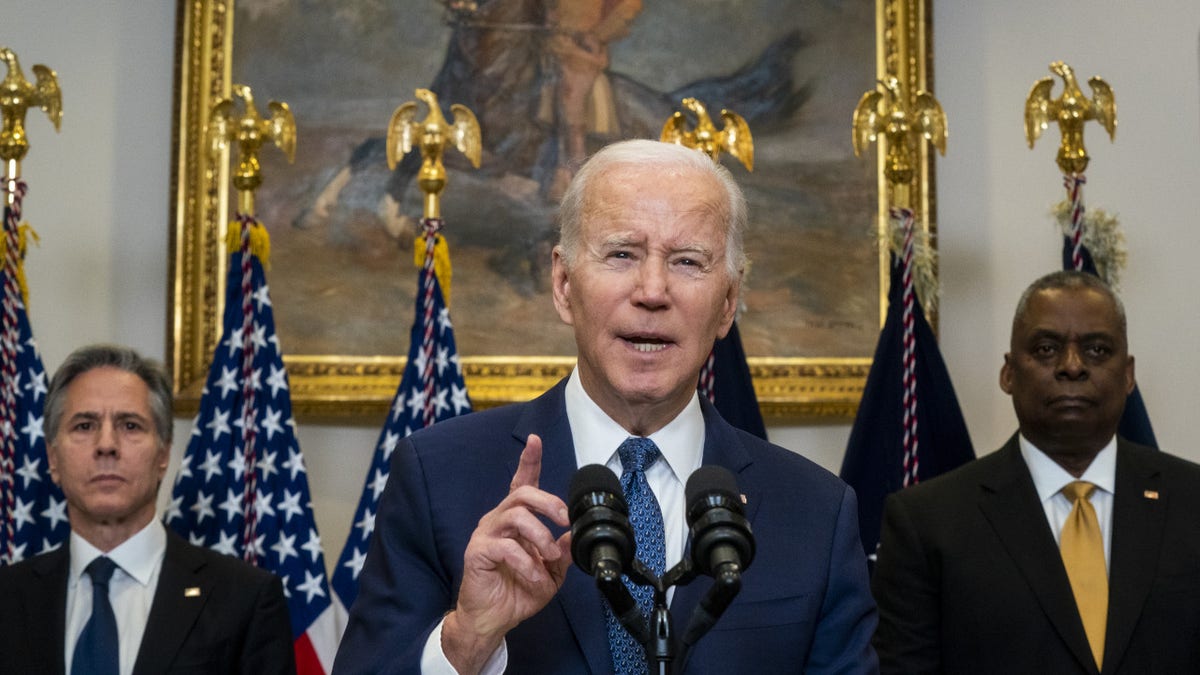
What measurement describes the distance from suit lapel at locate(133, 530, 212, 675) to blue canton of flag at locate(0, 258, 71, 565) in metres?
0.92

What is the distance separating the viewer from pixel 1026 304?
4.55 m

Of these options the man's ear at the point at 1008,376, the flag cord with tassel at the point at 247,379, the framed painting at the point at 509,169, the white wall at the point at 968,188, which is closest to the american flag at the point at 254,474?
the flag cord with tassel at the point at 247,379

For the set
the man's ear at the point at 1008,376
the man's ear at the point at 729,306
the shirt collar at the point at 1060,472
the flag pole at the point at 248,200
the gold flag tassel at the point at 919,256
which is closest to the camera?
the man's ear at the point at 729,306

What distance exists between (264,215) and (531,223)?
3.57ft

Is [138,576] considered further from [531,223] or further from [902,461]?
[902,461]

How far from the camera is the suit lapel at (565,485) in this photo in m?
2.27

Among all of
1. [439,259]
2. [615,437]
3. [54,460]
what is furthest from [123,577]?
[615,437]

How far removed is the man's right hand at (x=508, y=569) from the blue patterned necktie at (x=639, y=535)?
8.9 inches

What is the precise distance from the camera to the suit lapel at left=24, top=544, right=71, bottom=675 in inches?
163

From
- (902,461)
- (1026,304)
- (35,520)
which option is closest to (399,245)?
(35,520)

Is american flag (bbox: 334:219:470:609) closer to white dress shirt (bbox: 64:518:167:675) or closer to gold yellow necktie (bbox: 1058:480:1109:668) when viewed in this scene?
white dress shirt (bbox: 64:518:167:675)

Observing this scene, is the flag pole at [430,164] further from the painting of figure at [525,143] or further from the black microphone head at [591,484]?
the black microphone head at [591,484]

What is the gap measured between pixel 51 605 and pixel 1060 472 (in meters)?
2.96

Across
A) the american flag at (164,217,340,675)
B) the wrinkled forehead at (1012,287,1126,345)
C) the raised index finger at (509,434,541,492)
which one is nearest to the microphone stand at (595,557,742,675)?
the raised index finger at (509,434,541,492)
